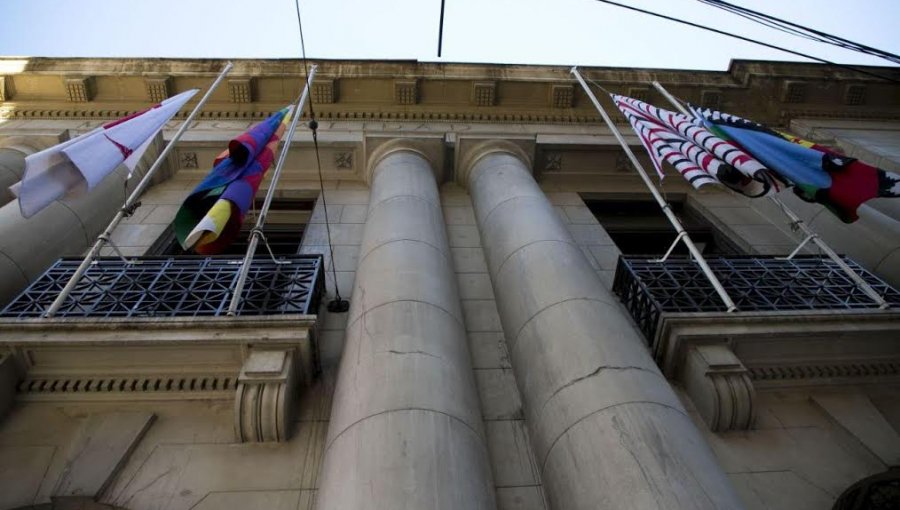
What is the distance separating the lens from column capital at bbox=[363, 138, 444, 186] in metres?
11.4

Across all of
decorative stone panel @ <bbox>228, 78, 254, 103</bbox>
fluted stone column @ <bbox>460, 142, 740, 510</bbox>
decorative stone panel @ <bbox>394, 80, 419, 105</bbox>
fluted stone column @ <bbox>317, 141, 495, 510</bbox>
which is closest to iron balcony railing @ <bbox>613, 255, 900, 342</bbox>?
fluted stone column @ <bbox>460, 142, 740, 510</bbox>

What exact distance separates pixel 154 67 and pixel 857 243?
52.1 feet

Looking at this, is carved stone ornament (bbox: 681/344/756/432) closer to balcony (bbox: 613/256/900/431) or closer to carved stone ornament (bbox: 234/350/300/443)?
balcony (bbox: 613/256/900/431)

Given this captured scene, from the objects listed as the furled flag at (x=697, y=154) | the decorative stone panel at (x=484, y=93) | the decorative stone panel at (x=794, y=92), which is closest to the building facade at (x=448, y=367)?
the furled flag at (x=697, y=154)

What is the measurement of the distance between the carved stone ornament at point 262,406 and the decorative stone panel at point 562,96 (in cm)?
1088

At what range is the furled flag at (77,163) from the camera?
6.52 m

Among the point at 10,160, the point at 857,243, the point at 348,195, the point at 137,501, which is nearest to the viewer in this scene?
the point at 137,501

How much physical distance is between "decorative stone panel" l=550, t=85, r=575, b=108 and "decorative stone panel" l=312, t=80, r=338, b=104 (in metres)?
5.69

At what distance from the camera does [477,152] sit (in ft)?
37.6

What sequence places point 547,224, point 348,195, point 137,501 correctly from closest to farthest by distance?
point 137,501 < point 547,224 < point 348,195

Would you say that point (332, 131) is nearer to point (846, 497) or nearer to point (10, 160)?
point (10, 160)

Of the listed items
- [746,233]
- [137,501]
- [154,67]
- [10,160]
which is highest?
[154,67]

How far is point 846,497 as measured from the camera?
542 centimetres

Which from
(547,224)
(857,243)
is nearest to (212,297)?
(547,224)
